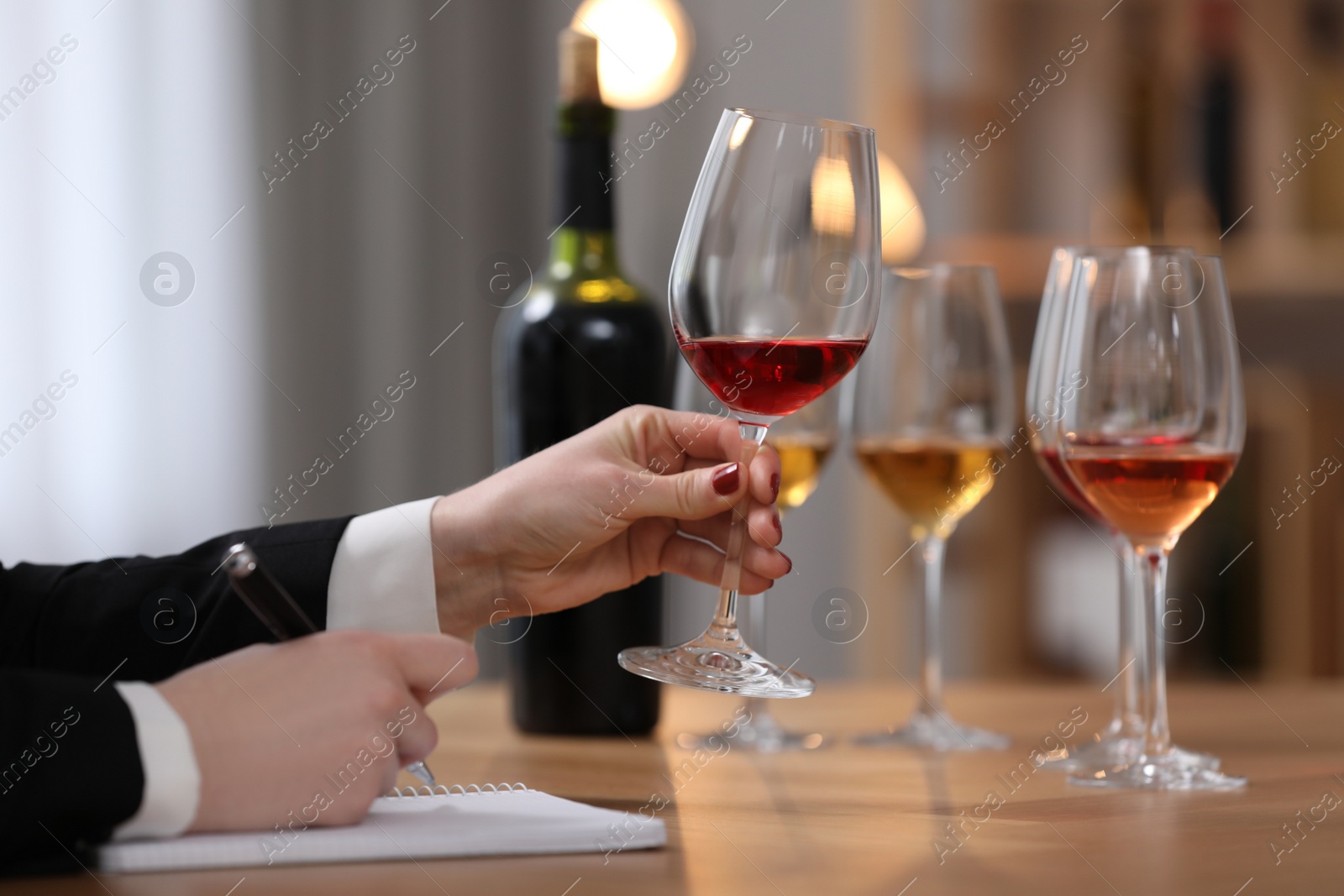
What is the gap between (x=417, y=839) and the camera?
64 centimetres

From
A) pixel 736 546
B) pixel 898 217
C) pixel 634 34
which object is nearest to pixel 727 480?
pixel 736 546

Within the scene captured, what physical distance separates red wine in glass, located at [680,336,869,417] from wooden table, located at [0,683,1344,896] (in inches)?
9.5

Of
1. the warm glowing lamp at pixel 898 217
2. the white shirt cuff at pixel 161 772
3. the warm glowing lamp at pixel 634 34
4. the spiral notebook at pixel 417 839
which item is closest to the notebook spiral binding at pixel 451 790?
the spiral notebook at pixel 417 839

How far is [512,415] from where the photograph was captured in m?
1.17

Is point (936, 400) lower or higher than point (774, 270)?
lower

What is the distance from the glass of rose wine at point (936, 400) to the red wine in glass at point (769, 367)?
363 mm

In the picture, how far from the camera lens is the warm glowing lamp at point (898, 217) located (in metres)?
1.95

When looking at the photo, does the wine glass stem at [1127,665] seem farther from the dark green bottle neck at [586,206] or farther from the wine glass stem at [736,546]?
the dark green bottle neck at [586,206]

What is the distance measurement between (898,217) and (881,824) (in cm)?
139

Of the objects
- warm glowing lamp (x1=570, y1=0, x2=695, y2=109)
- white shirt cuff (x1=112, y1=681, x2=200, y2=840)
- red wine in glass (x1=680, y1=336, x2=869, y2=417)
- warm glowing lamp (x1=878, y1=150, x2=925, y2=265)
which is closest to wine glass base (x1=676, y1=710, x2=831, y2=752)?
red wine in glass (x1=680, y1=336, x2=869, y2=417)

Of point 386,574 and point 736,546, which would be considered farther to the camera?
point 386,574

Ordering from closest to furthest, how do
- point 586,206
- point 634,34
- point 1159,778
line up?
point 1159,778 < point 586,206 < point 634,34

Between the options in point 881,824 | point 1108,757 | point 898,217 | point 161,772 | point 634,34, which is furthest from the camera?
point 634,34

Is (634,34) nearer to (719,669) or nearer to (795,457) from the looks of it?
(795,457)
